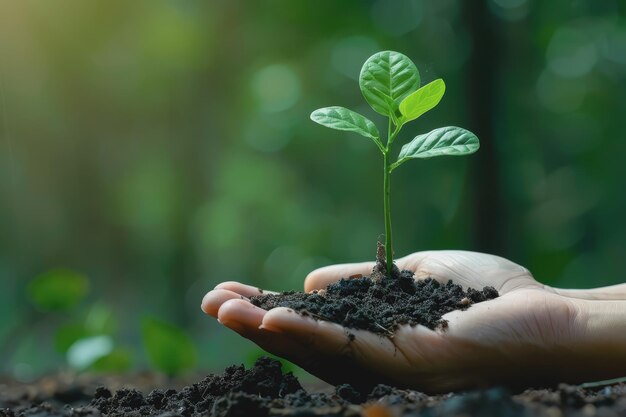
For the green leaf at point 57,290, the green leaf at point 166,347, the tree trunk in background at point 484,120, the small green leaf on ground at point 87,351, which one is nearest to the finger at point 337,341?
the green leaf at point 166,347

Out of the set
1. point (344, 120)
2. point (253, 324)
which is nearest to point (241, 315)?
point (253, 324)

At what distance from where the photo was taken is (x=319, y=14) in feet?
12.6

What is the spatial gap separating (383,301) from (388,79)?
476 mm

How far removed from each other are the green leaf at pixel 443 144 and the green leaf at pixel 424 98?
6 centimetres

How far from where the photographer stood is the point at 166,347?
8.38 feet

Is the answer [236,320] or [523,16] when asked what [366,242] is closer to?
[523,16]

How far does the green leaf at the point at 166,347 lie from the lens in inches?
100.0

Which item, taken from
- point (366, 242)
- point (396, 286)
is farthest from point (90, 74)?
point (396, 286)

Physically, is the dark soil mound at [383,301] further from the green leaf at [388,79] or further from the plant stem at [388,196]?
the green leaf at [388,79]

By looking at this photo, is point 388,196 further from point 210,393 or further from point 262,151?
point 262,151

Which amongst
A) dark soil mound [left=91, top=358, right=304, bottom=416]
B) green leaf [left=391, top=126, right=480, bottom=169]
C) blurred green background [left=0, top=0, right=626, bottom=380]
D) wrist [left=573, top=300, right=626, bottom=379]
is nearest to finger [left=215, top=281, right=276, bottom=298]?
dark soil mound [left=91, top=358, right=304, bottom=416]

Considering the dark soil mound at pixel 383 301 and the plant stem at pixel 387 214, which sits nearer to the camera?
the dark soil mound at pixel 383 301

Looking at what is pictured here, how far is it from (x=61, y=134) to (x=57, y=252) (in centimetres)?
77

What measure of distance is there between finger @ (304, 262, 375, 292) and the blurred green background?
1.98 m
